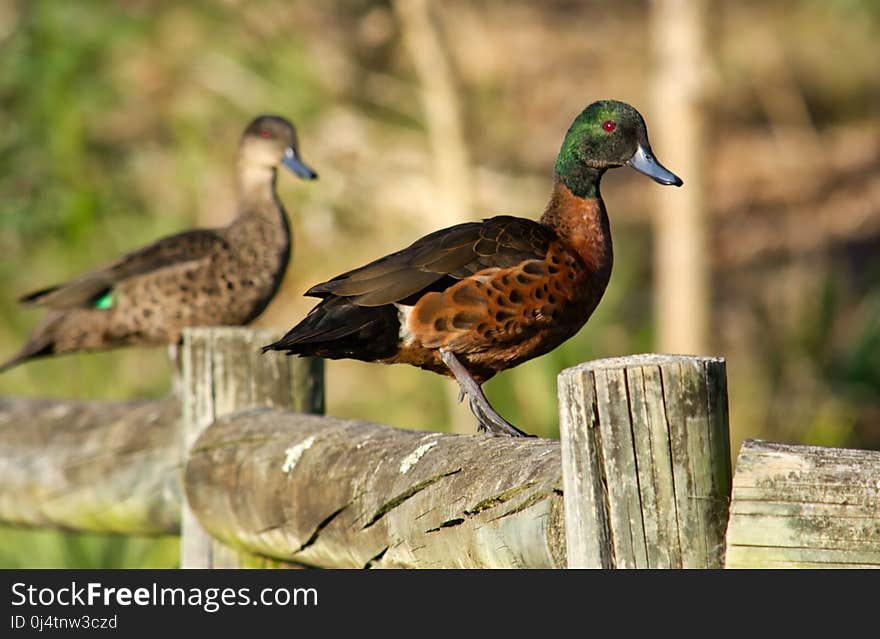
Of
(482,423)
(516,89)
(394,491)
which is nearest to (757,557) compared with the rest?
(394,491)

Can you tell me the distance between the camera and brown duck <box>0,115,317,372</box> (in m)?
4.88

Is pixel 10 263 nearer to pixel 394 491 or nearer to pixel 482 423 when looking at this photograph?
pixel 482 423

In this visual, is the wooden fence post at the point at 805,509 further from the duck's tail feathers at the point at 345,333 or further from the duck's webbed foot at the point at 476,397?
the duck's webbed foot at the point at 476,397

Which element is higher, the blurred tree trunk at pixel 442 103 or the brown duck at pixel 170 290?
the blurred tree trunk at pixel 442 103

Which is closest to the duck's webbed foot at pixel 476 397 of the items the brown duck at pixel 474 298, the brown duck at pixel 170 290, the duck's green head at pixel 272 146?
the brown duck at pixel 474 298

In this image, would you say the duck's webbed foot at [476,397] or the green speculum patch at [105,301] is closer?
the duck's webbed foot at [476,397]

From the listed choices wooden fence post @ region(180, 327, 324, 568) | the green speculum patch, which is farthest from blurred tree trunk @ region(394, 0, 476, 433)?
wooden fence post @ region(180, 327, 324, 568)

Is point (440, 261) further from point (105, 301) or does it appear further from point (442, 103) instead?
point (442, 103)

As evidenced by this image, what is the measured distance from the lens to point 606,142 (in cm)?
352

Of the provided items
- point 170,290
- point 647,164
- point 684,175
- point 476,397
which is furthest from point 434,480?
point 684,175

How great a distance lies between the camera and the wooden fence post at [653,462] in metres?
1.91

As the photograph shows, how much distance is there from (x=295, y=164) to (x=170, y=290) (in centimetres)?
85

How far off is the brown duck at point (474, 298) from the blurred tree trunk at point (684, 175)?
3475 millimetres
